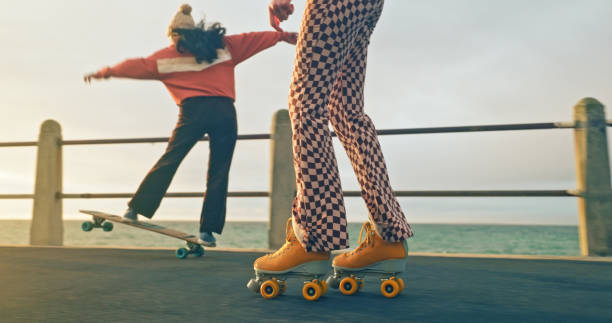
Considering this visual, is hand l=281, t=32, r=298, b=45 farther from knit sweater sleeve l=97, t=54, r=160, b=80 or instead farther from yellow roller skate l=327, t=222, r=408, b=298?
yellow roller skate l=327, t=222, r=408, b=298

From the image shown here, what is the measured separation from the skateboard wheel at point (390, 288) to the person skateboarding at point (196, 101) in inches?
66.7

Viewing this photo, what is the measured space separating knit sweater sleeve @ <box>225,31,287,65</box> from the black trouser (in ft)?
1.06

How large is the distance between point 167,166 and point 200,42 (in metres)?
0.80

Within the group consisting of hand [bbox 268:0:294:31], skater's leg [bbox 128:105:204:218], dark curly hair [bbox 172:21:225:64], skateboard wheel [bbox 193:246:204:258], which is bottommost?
skateboard wheel [bbox 193:246:204:258]

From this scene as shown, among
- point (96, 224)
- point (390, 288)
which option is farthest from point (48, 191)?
point (390, 288)

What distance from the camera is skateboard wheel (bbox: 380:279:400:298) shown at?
154 centimetres

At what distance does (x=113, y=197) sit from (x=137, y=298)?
104 inches

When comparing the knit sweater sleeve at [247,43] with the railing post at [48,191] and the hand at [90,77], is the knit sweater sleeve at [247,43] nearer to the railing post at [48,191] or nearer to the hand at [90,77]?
the hand at [90,77]

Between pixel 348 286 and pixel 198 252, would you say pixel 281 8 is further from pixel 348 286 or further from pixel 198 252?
pixel 198 252

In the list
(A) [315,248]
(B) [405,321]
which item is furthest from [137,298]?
(B) [405,321]

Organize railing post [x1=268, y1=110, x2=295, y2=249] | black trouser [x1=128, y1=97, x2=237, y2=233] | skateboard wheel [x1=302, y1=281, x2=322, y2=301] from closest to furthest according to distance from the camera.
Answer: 1. skateboard wheel [x1=302, y1=281, x2=322, y2=301]
2. black trouser [x1=128, y1=97, x2=237, y2=233]
3. railing post [x1=268, y1=110, x2=295, y2=249]

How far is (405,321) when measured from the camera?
47.7 inches

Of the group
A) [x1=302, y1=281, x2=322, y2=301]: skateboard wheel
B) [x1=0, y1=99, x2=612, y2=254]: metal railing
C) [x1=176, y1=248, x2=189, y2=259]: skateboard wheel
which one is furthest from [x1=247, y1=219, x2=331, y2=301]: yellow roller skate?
[x1=0, y1=99, x2=612, y2=254]: metal railing

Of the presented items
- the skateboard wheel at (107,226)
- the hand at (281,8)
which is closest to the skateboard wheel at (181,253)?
the skateboard wheel at (107,226)
